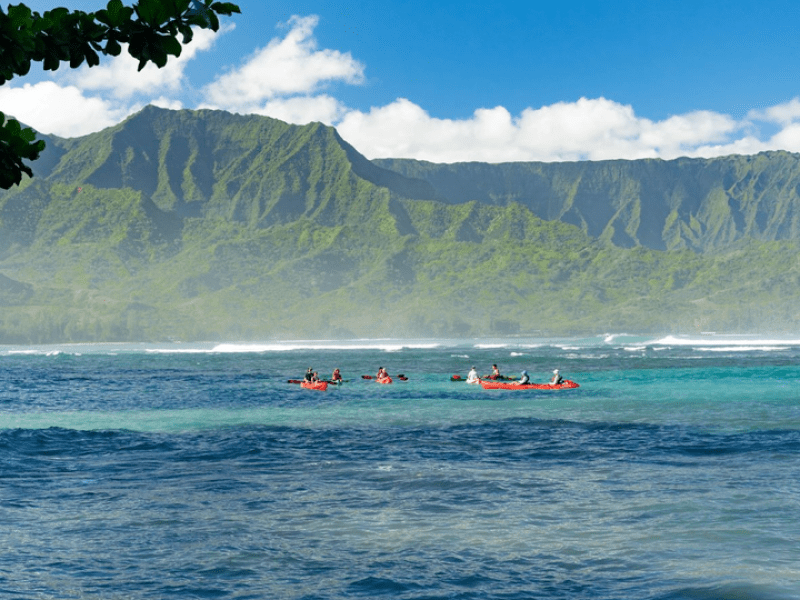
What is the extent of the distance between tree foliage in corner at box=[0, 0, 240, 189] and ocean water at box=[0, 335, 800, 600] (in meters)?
11.6


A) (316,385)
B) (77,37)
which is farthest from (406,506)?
(316,385)

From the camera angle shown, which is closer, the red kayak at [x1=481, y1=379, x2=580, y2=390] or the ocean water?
the ocean water

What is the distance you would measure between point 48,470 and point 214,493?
8.28m

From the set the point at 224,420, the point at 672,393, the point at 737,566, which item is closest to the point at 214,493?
the point at 737,566

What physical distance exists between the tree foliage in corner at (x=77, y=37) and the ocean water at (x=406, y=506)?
11590 millimetres

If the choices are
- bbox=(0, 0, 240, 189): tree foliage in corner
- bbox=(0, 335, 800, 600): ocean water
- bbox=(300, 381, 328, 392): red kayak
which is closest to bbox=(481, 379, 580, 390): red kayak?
bbox=(300, 381, 328, 392): red kayak

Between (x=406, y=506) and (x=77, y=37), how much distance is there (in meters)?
18.4

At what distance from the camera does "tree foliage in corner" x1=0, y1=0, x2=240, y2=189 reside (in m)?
5.52

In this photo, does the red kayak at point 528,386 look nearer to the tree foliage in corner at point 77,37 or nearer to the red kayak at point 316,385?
the red kayak at point 316,385

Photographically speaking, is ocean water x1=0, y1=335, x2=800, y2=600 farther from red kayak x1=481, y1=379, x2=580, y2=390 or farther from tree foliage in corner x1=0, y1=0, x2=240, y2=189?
red kayak x1=481, y1=379, x2=580, y2=390

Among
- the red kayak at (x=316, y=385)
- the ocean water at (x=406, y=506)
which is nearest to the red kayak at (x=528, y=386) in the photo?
the red kayak at (x=316, y=385)

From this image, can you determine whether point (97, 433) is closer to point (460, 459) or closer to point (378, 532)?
point (460, 459)

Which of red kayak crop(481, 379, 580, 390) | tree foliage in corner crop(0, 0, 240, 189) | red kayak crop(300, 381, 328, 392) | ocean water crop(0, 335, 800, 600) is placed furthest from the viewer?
red kayak crop(300, 381, 328, 392)

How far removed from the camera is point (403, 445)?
35750 millimetres
